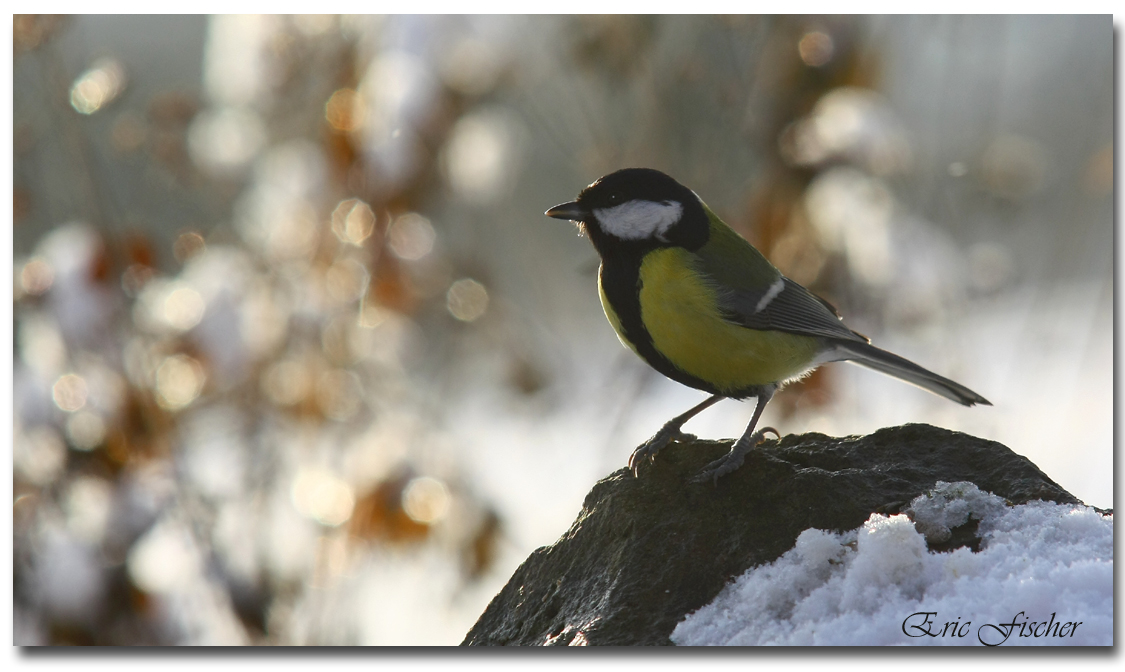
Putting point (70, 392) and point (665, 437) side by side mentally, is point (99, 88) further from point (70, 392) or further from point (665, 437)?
point (665, 437)

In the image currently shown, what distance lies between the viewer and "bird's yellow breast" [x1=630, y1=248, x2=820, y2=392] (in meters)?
1.53

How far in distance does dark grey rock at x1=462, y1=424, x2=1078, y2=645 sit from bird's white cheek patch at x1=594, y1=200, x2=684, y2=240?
0.39 metres

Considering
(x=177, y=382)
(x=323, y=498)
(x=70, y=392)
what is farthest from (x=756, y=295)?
(x=70, y=392)

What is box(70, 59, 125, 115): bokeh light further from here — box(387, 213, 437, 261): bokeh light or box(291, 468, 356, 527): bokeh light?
box(291, 468, 356, 527): bokeh light

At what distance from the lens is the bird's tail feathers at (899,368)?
1.69 m

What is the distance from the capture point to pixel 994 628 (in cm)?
113

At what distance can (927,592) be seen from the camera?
3.68ft

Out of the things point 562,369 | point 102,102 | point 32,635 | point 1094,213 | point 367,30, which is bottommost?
point 32,635

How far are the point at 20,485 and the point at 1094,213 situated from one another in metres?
2.67

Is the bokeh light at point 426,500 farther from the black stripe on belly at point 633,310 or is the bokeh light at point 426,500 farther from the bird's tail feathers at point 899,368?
the bird's tail feathers at point 899,368

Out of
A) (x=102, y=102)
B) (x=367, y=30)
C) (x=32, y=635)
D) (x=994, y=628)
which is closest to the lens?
(x=994, y=628)

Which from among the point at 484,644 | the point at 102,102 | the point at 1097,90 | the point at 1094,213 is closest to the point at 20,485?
the point at 102,102

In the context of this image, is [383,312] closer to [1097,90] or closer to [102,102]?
[102,102]

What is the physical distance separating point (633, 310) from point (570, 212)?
0.22 m
